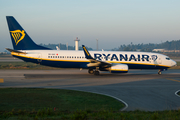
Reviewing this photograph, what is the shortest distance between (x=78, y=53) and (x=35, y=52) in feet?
20.9

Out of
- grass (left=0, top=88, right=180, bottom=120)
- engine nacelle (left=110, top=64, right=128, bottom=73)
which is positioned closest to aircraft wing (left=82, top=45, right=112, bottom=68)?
engine nacelle (left=110, top=64, right=128, bottom=73)

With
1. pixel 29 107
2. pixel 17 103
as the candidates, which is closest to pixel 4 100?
pixel 17 103

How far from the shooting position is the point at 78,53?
96.8 ft

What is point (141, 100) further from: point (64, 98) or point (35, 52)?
point (35, 52)

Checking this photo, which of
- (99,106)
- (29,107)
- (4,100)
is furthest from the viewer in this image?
(4,100)

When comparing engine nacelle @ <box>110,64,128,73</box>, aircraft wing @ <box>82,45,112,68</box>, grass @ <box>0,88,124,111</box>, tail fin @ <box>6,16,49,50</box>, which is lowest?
grass @ <box>0,88,124,111</box>

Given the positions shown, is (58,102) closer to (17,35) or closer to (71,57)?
(71,57)

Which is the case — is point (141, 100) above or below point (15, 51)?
below

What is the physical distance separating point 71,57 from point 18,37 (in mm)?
8350

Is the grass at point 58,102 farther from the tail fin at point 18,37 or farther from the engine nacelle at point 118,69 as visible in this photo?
the tail fin at point 18,37

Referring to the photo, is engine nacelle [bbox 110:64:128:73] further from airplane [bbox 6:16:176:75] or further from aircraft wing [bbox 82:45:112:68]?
aircraft wing [bbox 82:45:112:68]

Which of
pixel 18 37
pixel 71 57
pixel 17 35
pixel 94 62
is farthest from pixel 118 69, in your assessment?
pixel 17 35

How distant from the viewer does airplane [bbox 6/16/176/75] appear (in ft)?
91.3

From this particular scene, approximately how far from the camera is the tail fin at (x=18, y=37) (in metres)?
27.9
